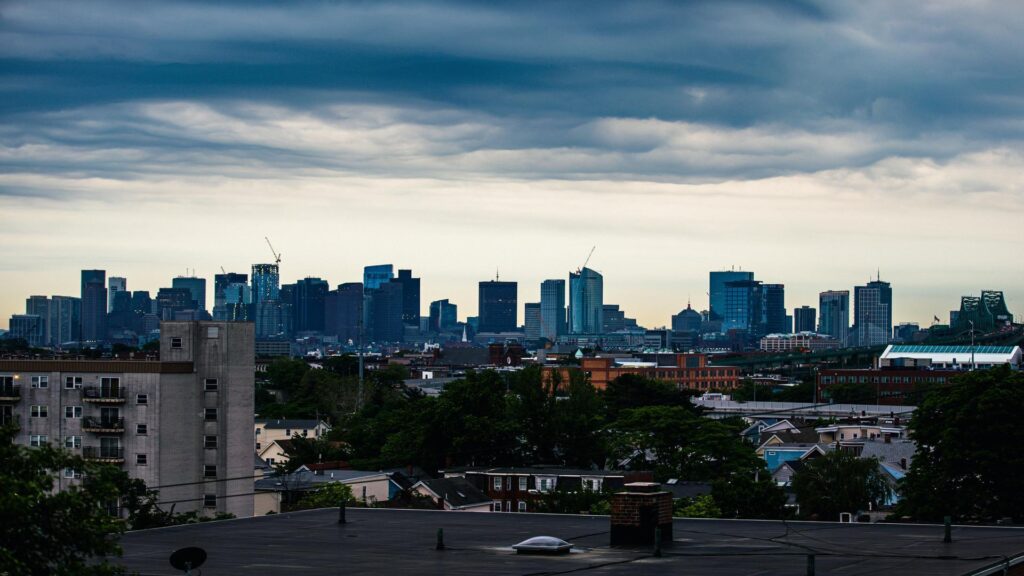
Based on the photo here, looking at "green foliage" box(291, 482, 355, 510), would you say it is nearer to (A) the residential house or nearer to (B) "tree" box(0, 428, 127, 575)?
(A) the residential house

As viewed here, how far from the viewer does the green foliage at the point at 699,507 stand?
82.6 meters

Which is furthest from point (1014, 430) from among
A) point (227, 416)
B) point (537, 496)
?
point (227, 416)

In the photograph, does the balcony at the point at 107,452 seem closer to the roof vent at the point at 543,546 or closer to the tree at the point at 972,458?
the tree at the point at 972,458

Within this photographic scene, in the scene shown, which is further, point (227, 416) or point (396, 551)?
point (227, 416)

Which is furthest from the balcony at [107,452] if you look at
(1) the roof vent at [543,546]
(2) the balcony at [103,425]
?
(1) the roof vent at [543,546]

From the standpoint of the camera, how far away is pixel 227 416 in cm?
9862

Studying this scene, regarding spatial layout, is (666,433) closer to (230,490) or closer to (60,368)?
(230,490)

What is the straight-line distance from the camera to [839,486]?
99125mm

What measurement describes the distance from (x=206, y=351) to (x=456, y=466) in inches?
1322

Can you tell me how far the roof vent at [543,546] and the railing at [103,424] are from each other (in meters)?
65.9

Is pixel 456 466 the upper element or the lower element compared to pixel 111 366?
lower

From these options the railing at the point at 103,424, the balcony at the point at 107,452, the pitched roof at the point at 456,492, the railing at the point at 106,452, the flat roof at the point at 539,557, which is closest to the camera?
the flat roof at the point at 539,557

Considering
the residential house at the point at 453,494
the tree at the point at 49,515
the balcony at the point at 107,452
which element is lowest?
the residential house at the point at 453,494

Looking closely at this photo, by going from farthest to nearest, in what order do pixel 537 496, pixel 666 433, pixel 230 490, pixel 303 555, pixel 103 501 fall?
pixel 666 433 → pixel 537 496 → pixel 230 490 → pixel 303 555 → pixel 103 501
